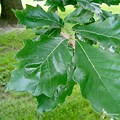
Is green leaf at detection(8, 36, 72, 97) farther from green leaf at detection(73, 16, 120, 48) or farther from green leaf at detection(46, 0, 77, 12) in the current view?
green leaf at detection(46, 0, 77, 12)

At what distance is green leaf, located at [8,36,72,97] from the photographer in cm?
69

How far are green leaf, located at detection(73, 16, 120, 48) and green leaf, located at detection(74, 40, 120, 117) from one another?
0.11ft

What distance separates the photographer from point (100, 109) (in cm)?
66

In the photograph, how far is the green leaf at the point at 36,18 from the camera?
0.82 m

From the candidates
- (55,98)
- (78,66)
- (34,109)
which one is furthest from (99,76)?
(34,109)

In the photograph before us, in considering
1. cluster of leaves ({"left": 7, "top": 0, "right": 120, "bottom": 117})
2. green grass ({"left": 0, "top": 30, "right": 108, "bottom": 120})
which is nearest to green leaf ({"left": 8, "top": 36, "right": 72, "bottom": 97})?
cluster of leaves ({"left": 7, "top": 0, "right": 120, "bottom": 117})

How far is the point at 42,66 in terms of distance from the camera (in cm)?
70

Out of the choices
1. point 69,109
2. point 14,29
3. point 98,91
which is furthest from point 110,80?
point 14,29

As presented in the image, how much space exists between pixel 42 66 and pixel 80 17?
9.7 inches

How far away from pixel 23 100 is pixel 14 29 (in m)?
4.10

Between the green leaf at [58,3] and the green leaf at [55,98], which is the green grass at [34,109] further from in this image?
the green leaf at [55,98]

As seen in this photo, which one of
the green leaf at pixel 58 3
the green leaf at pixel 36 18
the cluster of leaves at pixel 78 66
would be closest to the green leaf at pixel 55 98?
the cluster of leaves at pixel 78 66

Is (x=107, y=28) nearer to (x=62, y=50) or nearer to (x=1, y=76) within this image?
(x=62, y=50)

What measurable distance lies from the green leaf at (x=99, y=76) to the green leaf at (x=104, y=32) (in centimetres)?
3
